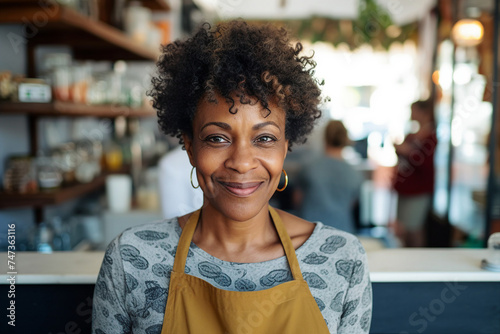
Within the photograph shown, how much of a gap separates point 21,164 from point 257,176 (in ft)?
4.80

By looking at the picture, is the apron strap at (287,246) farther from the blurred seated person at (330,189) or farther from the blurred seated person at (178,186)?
the blurred seated person at (330,189)

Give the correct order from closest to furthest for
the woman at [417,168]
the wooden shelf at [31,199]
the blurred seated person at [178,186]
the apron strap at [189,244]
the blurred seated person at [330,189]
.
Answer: the apron strap at [189,244]
the wooden shelf at [31,199]
the blurred seated person at [178,186]
the blurred seated person at [330,189]
the woman at [417,168]

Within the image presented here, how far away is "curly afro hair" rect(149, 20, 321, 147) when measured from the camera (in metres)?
1.10

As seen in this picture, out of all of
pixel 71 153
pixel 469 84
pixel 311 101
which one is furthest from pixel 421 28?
pixel 311 101

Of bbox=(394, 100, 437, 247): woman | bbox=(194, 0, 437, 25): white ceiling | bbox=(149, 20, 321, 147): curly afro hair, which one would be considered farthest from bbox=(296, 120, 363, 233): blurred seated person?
bbox=(194, 0, 437, 25): white ceiling

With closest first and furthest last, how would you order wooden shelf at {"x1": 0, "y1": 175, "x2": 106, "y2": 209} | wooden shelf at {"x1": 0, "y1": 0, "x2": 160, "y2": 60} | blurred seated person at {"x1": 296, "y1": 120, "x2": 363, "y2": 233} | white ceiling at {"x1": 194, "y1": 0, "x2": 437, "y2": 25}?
1. wooden shelf at {"x1": 0, "y1": 0, "x2": 160, "y2": 60}
2. wooden shelf at {"x1": 0, "y1": 175, "x2": 106, "y2": 209}
3. blurred seated person at {"x1": 296, "y1": 120, "x2": 363, "y2": 233}
4. white ceiling at {"x1": 194, "y1": 0, "x2": 437, "y2": 25}

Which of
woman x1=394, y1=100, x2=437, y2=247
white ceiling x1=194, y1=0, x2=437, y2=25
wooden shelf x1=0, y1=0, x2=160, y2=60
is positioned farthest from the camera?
white ceiling x1=194, y1=0, x2=437, y2=25

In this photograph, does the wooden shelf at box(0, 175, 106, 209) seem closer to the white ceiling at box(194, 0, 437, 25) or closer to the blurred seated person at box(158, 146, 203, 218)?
the blurred seated person at box(158, 146, 203, 218)

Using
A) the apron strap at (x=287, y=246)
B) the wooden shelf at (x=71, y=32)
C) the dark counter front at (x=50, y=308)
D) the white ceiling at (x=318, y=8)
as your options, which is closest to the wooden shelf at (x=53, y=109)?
the wooden shelf at (x=71, y=32)

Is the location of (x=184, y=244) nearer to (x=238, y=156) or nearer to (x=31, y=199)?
(x=238, y=156)

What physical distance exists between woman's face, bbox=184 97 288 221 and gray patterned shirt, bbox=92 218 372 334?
0.16m

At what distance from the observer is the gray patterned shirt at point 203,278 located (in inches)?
44.9

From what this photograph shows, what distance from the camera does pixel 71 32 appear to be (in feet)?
7.68

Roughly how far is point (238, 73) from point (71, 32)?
1.58m
